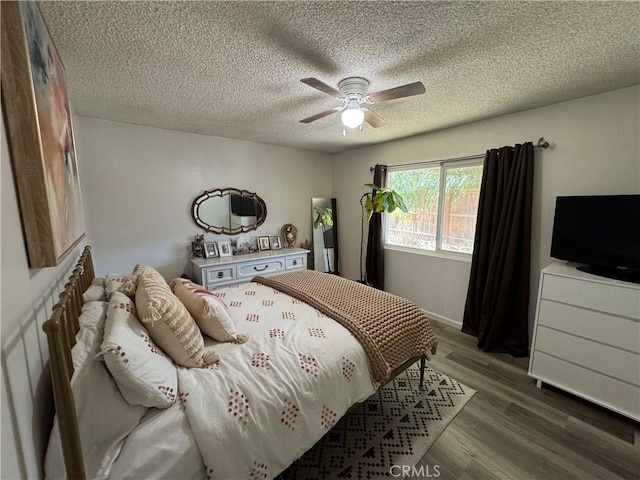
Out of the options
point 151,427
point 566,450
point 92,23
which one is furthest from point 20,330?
point 566,450

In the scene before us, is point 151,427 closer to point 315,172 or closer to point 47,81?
point 47,81

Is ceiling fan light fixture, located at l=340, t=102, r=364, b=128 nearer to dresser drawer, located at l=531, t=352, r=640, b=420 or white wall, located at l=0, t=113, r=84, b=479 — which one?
white wall, located at l=0, t=113, r=84, b=479

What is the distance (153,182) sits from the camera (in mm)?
2857

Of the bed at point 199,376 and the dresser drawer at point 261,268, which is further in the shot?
the dresser drawer at point 261,268

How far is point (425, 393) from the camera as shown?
2.02 metres

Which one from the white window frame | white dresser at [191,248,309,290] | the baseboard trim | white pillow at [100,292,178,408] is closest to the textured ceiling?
the white window frame

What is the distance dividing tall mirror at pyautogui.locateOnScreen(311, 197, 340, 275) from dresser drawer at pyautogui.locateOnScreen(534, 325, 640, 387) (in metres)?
2.85

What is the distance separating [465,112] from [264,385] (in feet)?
9.01

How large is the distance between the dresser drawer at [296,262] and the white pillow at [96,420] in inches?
105

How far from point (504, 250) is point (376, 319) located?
1.62 metres

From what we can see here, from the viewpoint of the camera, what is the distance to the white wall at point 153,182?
2572 mm

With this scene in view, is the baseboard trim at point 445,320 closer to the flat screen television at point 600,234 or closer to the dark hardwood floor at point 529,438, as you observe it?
the dark hardwood floor at point 529,438

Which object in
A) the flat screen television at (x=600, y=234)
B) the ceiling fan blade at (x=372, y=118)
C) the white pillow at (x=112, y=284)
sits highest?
the ceiling fan blade at (x=372, y=118)

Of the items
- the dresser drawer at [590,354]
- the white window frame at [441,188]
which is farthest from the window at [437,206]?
the dresser drawer at [590,354]
